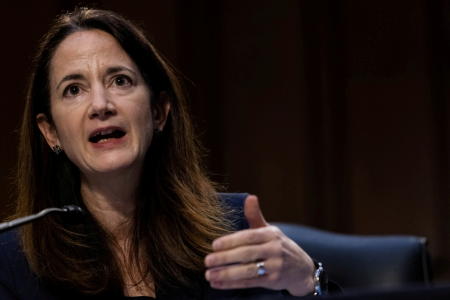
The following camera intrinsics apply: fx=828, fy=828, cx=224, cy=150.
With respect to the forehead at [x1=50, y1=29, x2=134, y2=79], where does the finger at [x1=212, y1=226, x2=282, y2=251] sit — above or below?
below

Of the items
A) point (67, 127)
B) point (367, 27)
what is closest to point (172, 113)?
point (67, 127)

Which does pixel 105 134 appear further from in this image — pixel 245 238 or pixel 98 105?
pixel 245 238

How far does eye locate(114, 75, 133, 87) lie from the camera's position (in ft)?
5.61

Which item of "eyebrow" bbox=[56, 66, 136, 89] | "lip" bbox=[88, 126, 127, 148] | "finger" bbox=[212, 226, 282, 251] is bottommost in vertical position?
"finger" bbox=[212, 226, 282, 251]

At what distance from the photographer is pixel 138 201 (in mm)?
1793

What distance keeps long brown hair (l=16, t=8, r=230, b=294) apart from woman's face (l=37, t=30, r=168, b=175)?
0.13 ft

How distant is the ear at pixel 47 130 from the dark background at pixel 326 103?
1349mm

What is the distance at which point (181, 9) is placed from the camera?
3189 mm

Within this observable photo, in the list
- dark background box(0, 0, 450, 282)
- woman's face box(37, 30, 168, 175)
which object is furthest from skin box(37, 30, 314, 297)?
dark background box(0, 0, 450, 282)

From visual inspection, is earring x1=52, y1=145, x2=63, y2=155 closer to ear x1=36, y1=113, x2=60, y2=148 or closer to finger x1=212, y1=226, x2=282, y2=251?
ear x1=36, y1=113, x2=60, y2=148

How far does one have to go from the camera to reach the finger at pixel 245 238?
1214 millimetres

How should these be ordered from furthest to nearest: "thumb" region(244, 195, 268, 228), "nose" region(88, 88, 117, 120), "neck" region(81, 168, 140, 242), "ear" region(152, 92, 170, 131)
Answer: "ear" region(152, 92, 170, 131) < "neck" region(81, 168, 140, 242) < "nose" region(88, 88, 117, 120) < "thumb" region(244, 195, 268, 228)

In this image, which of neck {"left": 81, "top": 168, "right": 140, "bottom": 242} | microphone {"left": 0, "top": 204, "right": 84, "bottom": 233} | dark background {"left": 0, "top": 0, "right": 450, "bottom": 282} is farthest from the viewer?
dark background {"left": 0, "top": 0, "right": 450, "bottom": 282}

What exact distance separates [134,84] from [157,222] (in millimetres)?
298
